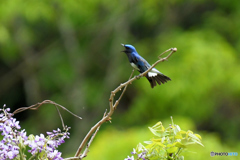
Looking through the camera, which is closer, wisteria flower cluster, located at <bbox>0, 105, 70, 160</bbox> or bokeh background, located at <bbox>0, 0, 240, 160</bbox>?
wisteria flower cluster, located at <bbox>0, 105, 70, 160</bbox>

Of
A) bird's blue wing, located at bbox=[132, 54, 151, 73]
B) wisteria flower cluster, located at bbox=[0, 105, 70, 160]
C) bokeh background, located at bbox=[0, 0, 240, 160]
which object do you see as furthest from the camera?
bokeh background, located at bbox=[0, 0, 240, 160]

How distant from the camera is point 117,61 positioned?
8.00 metres

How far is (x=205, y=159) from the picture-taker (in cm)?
467

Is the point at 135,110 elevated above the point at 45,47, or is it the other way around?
the point at 45,47

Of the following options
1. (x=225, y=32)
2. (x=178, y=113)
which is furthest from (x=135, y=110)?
(x=225, y=32)

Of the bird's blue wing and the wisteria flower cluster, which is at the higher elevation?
the bird's blue wing

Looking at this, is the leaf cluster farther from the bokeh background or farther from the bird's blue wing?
the bokeh background

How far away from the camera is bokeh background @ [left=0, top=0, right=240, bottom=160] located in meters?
6.95

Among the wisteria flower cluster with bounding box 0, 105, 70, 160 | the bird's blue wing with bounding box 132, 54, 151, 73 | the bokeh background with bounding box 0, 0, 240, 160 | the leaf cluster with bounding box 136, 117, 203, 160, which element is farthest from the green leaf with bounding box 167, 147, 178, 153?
the bokeh background with bounding box 0, 0, 240, 160

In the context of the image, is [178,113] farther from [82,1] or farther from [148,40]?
→ [82,1]

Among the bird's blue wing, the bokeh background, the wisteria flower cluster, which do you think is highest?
the bokeh background

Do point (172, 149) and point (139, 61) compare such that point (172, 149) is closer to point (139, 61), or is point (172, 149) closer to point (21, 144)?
point (21, 144)

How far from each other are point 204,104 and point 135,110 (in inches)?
44.7

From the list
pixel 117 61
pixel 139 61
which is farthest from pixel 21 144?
pixel 117 61
